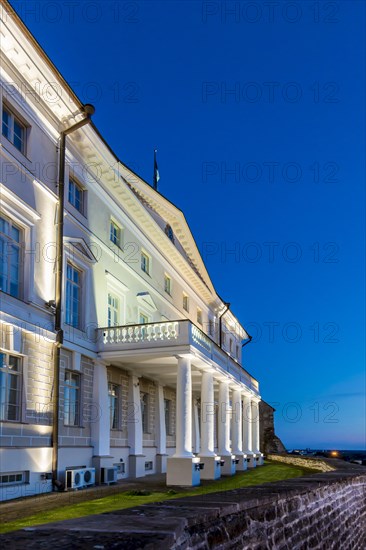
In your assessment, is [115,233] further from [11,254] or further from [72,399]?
[11,254]

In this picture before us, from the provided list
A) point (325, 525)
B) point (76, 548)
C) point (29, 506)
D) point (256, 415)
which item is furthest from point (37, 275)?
point (256, 415)

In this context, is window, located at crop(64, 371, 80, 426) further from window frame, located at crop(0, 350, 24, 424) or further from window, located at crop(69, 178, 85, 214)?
window, located at crop(69, 178, 85, 214)

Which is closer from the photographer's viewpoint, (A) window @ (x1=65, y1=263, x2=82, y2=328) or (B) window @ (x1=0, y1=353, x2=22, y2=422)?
(B) window @ (x1=0, y1=353, x2=22, y2=422)

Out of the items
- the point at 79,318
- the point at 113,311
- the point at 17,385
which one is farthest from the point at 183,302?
the point at 17,385

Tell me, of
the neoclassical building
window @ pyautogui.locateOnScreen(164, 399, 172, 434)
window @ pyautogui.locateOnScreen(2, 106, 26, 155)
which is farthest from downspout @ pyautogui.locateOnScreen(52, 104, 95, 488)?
window @ pyautogui.locateOnScreen(164, 399, 172, 434)

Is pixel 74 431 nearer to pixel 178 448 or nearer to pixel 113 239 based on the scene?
pixel 178 448

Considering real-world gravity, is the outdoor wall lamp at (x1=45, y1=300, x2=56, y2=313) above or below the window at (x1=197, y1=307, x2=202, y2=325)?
below

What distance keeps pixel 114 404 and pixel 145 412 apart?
352 centimetres

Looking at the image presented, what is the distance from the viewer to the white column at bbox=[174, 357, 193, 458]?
18.4m

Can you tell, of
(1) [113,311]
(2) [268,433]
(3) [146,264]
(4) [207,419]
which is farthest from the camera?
(2) [268,433]

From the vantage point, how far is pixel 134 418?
21688 mm

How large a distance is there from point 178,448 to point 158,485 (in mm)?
1207

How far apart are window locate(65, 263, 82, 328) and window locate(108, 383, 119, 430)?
3.41 meters

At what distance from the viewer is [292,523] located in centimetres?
638
